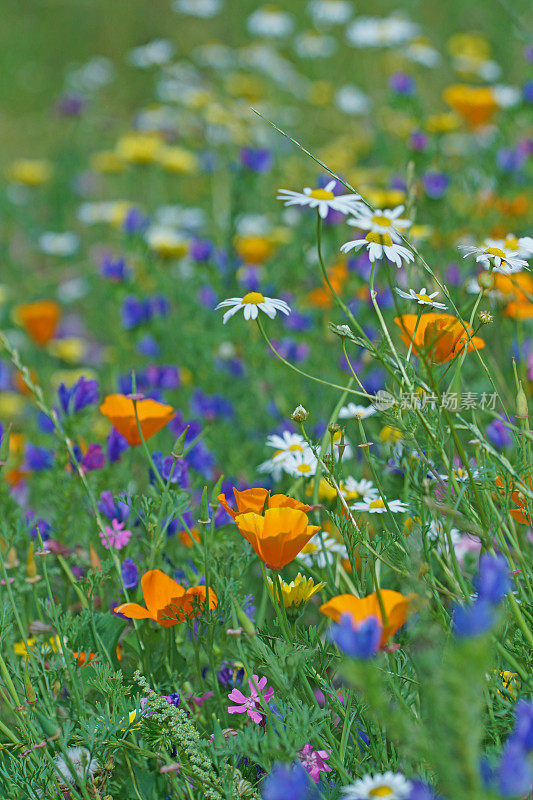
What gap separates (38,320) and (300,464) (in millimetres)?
1476

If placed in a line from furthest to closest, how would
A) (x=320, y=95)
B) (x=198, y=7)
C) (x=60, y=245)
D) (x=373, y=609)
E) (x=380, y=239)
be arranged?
1. (x=198, y=7)
2. (x=320, y=95)
3. (x=60, y=245)
4. (x=380, y=239)
5. (x=373, y=609)

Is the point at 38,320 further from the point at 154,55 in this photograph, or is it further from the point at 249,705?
the point at 249,705

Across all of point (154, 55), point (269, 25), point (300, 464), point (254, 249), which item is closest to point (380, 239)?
point (300, 464)

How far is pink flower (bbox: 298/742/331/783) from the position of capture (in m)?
0.72

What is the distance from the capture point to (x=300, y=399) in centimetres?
150

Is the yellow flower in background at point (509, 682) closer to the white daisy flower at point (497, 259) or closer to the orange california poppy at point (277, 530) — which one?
the orange california poppy at point (277, 530)

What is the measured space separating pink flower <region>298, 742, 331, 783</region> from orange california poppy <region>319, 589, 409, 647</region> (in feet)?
0.62

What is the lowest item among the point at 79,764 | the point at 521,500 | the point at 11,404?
the point at 11,404


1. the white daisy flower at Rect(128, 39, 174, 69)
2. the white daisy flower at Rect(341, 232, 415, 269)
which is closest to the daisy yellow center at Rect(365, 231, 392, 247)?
the white daisy flower at Rect(341, 232, 415, 269)

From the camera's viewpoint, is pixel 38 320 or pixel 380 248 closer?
pixel 380 248

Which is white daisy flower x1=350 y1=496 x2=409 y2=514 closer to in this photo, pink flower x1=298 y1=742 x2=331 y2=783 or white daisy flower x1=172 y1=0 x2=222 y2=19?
pink flower x1=298 y1=742 x2=331 y2=783

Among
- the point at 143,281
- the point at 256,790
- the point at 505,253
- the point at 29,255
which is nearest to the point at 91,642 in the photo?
the point at 256,790

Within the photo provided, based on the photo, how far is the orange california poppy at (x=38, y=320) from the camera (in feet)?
7.17

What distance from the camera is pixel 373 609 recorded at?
0.60 metres
